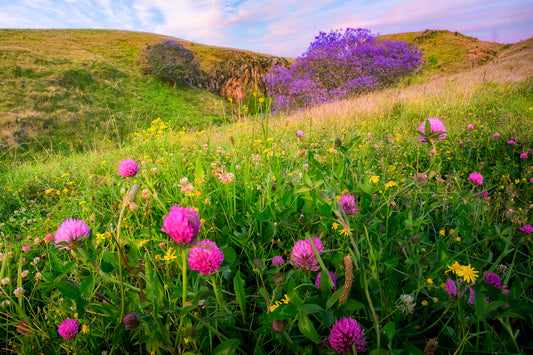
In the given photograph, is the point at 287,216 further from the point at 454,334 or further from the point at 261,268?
the point at 454,334


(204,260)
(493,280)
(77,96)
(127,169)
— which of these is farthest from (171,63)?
(493,280)

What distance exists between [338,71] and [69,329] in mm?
14303

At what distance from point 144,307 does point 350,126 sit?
4.68 metres

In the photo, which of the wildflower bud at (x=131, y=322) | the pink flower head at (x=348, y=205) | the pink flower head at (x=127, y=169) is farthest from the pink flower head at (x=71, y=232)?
the pink flower head at (x=348, y=205)

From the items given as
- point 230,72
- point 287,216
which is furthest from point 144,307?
point 230,72

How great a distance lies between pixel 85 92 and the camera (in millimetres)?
17641

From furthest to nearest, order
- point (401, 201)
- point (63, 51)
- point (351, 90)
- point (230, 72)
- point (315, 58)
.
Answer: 1. point (230, 72)
2. point (63, 51)
3. point (315, 58)
4. point (351, 90)
5. point (401, 201)

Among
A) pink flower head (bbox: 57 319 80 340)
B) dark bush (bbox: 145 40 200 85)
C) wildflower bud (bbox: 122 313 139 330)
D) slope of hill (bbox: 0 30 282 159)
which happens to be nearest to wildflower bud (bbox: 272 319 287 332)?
wildflower bud (bbox: 122 313 139 330)

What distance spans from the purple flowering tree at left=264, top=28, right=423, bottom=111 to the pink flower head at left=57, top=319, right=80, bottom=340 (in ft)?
39.4

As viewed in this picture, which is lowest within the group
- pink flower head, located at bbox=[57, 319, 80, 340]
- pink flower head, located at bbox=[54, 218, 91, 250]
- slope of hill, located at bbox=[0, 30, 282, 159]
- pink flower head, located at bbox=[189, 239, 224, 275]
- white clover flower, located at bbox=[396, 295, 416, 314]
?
pink flower head, located at bbox=[57, 319, 80, 340]

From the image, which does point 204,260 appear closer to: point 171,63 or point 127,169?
point 127,169

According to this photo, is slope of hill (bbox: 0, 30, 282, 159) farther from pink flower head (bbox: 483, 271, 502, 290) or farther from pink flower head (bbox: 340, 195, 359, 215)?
pink flower head (bbox: 483, 271, 502, 290)

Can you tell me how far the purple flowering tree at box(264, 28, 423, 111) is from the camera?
40.7 feet

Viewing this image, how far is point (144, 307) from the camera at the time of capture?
897mm
